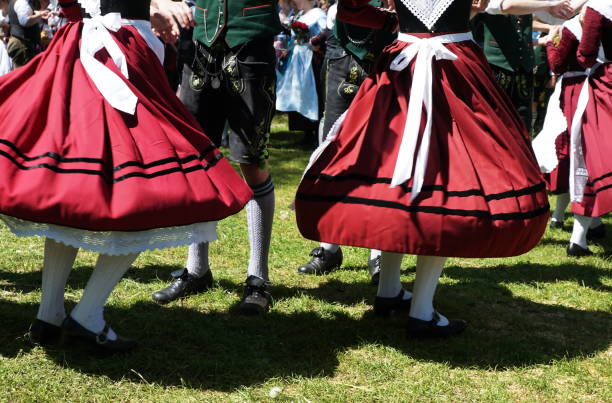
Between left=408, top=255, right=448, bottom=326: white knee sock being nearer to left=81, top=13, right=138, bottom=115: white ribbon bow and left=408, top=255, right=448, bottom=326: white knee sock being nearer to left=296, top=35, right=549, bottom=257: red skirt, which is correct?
left=296, top=35, right=549, bottom=257: red skirt

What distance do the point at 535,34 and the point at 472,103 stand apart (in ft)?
20.2

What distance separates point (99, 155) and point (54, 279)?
2.25 ft

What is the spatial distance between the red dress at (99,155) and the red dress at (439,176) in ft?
1.35

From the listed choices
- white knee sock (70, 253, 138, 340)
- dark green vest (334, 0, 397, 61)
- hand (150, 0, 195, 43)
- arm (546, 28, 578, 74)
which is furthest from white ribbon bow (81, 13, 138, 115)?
arm (546, 28, 578, 74)

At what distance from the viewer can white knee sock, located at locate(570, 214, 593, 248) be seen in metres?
5.12

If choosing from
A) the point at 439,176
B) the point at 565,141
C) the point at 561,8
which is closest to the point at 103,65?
the point at 439,176

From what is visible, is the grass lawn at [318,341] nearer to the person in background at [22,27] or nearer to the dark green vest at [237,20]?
the dark green vest at [237,20]

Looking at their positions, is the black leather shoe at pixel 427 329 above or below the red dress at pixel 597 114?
below

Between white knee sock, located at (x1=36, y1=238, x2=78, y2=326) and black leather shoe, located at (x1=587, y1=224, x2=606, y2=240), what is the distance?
382 centimetres

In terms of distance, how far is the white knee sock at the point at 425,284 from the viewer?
134 inches

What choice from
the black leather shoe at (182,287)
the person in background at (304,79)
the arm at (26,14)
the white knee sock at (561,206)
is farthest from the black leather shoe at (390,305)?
the arm at (26,14)

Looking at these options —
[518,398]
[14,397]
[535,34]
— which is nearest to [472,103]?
[518,398]

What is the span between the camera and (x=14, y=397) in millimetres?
Answer: 2777

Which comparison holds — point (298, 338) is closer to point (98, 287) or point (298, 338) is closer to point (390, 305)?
point (390, 305)
